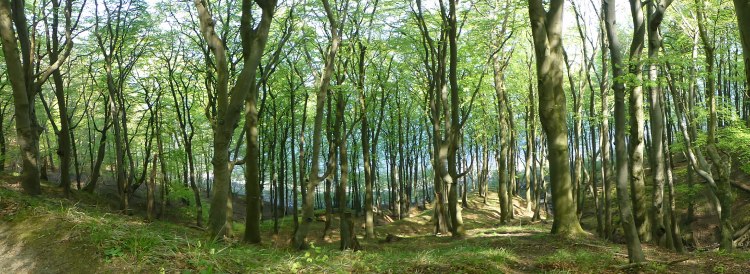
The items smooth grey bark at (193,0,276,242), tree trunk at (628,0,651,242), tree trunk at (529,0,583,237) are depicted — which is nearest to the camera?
smooth grey bark at (193,0,276,242)

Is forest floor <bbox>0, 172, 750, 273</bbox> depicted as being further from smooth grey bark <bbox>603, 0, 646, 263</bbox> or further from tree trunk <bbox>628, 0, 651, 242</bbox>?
tree trunk <bbox>628, 0, 651, 242</bbox>

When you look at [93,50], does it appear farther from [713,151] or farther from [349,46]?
[713,151]

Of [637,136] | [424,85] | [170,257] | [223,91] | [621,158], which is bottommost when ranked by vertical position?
[170,257]

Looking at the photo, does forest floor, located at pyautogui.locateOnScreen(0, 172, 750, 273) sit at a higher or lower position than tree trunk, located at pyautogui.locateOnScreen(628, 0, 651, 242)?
lower

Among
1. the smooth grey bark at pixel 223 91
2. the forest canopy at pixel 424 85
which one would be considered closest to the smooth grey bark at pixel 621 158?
the forest canopy at pixel 424 85

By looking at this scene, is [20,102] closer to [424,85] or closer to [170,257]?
[170,257]

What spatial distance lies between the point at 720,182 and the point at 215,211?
41.5 feet

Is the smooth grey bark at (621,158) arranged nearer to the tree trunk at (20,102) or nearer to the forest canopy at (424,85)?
the forest canopy at (424,85)

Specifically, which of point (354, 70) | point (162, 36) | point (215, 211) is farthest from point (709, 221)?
point (162, 36)

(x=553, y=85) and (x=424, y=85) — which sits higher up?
(x=424, y=85)

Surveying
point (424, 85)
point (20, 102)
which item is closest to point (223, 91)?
point (20, 102)

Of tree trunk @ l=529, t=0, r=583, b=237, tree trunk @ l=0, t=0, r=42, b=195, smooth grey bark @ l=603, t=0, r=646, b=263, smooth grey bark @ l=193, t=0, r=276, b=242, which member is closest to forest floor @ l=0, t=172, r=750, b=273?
smooth grey bark @ l=603, t=0, r=646, b=263

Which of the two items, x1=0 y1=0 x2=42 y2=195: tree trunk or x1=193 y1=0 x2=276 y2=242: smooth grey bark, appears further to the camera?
x1=0 y1=0 x2=42 y2=195: tree trunk

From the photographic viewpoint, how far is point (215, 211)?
7395 millimetres
